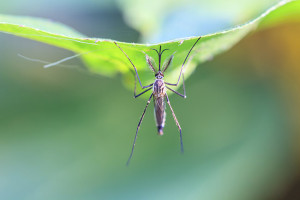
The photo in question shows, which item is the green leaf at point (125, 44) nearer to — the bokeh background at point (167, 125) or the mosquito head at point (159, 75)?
the mosquito head at point (159, 75)

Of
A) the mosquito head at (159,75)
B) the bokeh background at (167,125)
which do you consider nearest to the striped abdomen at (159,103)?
the mosquito head at (159,75)

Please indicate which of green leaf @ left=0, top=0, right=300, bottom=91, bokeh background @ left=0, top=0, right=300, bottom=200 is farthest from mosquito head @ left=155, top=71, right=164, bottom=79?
bokeh background @ left=0, top=0, right=300, bottom=200

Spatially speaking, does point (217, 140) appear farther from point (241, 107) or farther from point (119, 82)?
point (119, 82)

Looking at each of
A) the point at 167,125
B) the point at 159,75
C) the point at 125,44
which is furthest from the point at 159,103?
the point at 125,44

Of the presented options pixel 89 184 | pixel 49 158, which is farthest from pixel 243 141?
pixel 49 158

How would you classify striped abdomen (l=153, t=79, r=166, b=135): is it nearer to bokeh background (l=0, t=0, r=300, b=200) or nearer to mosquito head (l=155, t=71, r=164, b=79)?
mosquito head (l=155, t=71, r=164, b=79)

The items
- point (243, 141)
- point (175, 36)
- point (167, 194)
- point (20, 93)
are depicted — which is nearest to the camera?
point (175, 36)
